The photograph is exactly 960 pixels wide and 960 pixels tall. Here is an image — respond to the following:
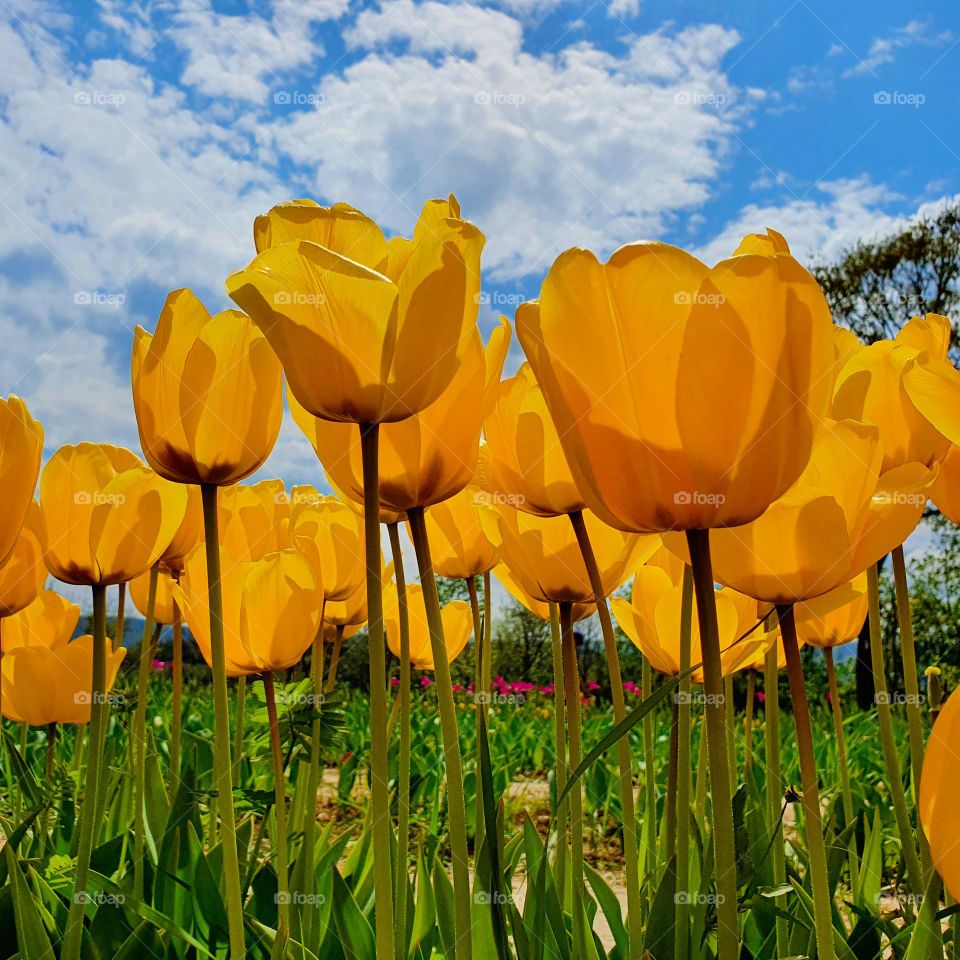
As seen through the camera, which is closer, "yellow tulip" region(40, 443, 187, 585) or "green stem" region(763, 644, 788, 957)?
"green stem" region(763, 644, 788, 957)

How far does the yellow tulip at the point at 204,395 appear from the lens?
3.88 feet

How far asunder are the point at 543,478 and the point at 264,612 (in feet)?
1.70

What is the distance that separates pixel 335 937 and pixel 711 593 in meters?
1.09

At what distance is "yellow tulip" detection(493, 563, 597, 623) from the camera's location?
1575 mm

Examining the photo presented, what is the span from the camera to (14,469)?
4.25 ft

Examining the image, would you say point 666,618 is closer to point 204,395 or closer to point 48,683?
point 204,395

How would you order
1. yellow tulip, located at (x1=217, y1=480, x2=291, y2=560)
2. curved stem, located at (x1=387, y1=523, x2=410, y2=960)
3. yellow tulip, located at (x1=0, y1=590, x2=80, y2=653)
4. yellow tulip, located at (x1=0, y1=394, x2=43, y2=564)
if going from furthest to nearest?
yellow tulip, located at (x1=0, y1=590, x2=80, y2=653)
yellow tulip, located at (x1=217, y1=480, x2=291, y2=560)
yellow tulip, located at (x1=0, y1=394, x2=43, y2=564)
curved stem, located at (x1=387, y1=523, x2=410, y2=960)

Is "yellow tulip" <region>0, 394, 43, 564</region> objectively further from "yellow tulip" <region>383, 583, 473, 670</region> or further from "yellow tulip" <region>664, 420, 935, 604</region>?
"yellow tulip" <region>664, 420, 935, 604</region>

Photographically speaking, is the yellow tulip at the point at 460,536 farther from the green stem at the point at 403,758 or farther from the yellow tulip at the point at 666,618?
the green stem at the point at 403,758

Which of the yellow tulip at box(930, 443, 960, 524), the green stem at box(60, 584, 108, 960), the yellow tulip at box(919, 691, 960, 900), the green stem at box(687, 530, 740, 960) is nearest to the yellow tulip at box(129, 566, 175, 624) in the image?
the green stem at box(60, 584, 108, 960)

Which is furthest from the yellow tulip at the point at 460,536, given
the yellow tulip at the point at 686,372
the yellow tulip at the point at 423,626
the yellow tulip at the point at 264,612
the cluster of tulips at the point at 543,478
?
the yellow tulip at the point at 686,372

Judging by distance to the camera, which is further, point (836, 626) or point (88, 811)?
point (836, 626)

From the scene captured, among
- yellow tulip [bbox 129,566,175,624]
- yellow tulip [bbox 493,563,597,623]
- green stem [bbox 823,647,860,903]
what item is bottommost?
green stem [bbox 823,647,860,903]

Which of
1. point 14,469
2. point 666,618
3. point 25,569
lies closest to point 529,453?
point 666,618
